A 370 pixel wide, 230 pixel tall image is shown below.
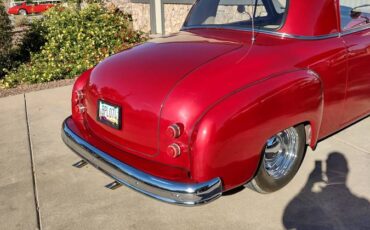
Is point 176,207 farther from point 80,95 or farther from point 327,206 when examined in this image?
point 80,95

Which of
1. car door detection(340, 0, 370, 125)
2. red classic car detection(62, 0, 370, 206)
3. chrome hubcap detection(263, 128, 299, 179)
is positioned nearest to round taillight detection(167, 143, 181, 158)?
red classic car detection(62, 0, 370, 206)

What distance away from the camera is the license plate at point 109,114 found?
2.99 meters

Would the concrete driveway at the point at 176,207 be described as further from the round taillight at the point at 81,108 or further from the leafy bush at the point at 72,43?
the leafy bush at the point at 72,43

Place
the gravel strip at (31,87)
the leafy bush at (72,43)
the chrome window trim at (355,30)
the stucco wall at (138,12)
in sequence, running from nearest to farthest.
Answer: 1. the chrome window trim at (355,30)
2. the gravel strip at (31,87)
3. the leafy bush at (72,43)
4. the stucco wall at (138,12)

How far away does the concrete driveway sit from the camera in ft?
9.83

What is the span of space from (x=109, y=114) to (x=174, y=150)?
0.74 meters

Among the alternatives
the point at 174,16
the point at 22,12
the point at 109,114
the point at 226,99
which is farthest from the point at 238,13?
the point at 22,12

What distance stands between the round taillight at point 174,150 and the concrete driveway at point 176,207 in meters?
0.66

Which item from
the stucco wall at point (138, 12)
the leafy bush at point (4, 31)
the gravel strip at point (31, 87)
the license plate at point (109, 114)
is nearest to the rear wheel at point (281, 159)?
the license plate at point (109, 114)

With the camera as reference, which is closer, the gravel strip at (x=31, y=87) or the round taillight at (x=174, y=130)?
the round taillight at (x=174, y=130)

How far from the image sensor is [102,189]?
352 cm

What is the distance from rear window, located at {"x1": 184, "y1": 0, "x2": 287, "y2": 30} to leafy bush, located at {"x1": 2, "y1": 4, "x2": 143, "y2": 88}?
4.24 metres

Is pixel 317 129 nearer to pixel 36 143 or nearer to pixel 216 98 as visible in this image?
pixel 216 98

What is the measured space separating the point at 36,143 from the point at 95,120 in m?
1.60
